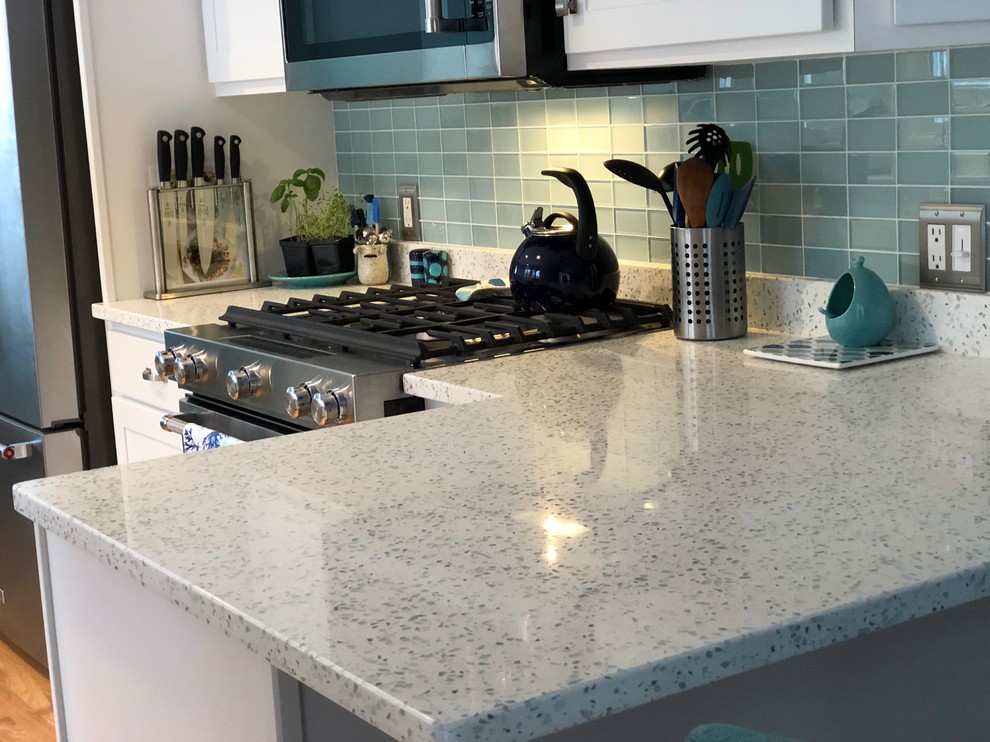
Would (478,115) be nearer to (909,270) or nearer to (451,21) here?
(451,21)

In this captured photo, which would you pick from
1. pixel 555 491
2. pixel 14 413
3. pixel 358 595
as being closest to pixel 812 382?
pixel 555 491

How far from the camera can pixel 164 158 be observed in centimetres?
298

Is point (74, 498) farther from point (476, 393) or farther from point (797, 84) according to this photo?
point (797, 84)

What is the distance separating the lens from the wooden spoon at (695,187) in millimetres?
2068

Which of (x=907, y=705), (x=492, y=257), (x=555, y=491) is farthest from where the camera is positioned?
(x=492, y=257)

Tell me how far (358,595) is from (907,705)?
0.54 m

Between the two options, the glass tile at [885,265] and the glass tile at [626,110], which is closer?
the glass tile at [885,265]

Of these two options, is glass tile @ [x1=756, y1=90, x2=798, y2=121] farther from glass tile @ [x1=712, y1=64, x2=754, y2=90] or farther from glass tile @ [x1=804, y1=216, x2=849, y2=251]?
glass tile @ [x1=804, y1=216, x2=849, y2=251]

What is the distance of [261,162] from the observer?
3.21 m

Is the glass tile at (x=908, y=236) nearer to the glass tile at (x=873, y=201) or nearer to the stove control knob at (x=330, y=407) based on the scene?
the glass tile at (x=873, y=201)

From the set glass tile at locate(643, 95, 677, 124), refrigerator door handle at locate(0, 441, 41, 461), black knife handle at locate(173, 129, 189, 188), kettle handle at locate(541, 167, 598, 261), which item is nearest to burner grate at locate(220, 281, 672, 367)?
kettle handle at locate(541, 167, 598, 261)

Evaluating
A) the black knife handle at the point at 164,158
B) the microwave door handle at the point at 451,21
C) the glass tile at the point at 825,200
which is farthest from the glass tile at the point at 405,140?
the glass tile at the point at 825,200

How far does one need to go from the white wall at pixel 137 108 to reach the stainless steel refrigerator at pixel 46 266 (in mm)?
57

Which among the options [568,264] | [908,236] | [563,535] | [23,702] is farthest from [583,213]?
[23,702]
